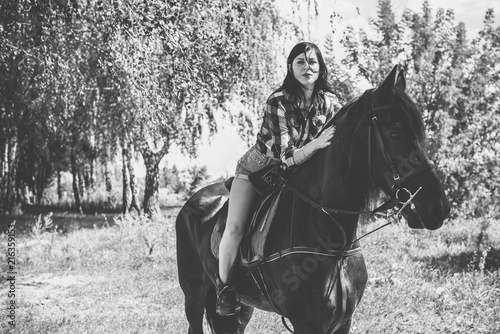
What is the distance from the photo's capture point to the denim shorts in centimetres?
380

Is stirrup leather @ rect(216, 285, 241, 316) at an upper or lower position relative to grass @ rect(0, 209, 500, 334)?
upper

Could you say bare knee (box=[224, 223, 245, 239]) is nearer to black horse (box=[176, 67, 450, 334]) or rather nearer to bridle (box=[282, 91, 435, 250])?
black horse (box=[176, 67, 450, 334])

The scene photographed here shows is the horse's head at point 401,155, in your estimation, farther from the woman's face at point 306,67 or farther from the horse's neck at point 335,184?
the woman's face at point 306,67

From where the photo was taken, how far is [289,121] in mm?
3555

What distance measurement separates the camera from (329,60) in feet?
65.7

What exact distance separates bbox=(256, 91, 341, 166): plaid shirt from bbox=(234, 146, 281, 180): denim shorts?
0.11 m

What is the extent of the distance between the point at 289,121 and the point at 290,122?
0.01 m

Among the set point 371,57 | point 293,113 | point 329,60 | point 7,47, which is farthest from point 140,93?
point 371,57

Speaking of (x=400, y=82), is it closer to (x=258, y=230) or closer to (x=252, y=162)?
(x=252, y=162)

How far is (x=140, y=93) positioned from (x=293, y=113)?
4.15 m

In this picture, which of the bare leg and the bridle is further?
the bare leg

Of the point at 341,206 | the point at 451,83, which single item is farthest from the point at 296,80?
the point at 451,83

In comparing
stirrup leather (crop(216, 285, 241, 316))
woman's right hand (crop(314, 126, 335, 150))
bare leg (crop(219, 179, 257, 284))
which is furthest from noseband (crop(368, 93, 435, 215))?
stirrup leather (crop(216, 285, 241, 316))

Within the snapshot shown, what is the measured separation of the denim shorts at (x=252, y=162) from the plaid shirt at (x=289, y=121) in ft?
0.36
